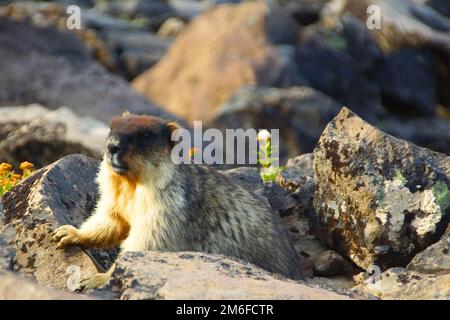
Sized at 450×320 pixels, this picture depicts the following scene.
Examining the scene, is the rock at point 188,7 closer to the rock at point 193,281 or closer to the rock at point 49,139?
the rock at point 49,139

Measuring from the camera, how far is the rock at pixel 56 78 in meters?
17.4

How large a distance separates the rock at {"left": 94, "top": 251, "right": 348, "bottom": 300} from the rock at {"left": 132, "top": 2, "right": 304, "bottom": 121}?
43.8 ft

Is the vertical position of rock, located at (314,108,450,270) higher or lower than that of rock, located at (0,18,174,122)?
lower

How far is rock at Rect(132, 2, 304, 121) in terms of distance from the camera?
21203 mm

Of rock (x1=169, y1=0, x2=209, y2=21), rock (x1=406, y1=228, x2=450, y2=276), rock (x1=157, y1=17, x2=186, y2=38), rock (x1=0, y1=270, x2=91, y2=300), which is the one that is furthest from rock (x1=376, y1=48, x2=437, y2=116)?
rock (x1=0, y1=270, x2=91, y2=300)

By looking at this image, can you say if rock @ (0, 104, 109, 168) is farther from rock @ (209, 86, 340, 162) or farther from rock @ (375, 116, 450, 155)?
rock @ (375, 116, 450, 155)

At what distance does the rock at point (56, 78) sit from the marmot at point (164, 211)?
8.52 metres

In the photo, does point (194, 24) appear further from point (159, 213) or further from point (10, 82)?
point (159, 213)

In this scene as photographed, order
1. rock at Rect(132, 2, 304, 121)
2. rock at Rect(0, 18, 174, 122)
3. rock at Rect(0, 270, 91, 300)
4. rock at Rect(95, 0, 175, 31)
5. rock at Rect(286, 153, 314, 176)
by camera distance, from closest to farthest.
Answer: rock at Rect(0, 270, 91, 300)
rock at Rect(286, 153, 314, 176)
rock at Rect(0, 18, 174, 122)
rock at Rect(132, 2, 304, 121)
rock at Rect(95, 0, 175, 31)

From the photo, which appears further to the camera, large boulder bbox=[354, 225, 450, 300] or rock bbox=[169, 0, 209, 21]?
rock bbox=[169, 0, 209, 21]

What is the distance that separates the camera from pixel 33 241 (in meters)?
7.96

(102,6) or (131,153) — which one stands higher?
(102,6)
